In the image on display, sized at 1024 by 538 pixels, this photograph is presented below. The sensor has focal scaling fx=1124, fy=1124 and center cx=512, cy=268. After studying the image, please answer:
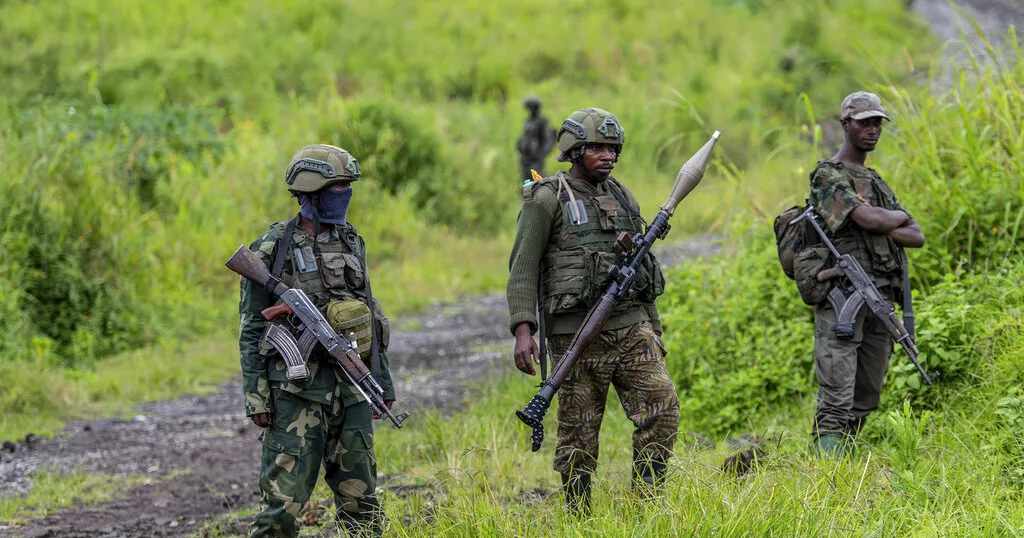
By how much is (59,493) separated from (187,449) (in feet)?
3.58

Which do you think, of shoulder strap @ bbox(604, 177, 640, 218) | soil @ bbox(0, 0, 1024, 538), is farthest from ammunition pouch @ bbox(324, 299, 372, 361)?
soil @ bbox(0, 0, 1024, 538)

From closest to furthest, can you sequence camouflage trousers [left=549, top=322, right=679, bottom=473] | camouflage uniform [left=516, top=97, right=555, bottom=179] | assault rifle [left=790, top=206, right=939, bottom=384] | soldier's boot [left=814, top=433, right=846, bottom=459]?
camouflage trousers [left=549, top=322, right=679, bottom=473], soldier's boot [left=814, top=433, right=846, bottom=459], assault rifle [left=790, top=206, right=939, bottom=384], camouflage uniform [left=516, top=97, right=555, bottom=179]

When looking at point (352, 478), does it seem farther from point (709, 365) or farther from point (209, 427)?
point (209, 427)

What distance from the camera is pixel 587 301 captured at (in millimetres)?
4301

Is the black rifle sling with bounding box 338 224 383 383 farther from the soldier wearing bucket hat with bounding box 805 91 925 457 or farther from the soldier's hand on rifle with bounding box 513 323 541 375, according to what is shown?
the soldier wearing bucket hat with bounding box 805 91 925 457

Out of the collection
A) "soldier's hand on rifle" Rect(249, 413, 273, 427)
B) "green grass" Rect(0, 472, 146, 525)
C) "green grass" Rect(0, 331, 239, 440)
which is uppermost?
"soldier's hand on rifle" Rect(249, 413, 273, 427)

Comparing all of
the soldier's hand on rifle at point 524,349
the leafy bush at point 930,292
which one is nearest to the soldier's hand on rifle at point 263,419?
the soldier's hand on rifle at point 524,349

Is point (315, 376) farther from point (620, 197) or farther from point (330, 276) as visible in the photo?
point (620, 197)

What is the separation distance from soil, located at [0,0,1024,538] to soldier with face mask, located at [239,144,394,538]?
1200 mm

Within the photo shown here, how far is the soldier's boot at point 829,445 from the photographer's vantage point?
15.2 ft

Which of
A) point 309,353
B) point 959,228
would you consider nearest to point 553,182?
point 309,353

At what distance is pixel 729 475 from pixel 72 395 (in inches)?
211

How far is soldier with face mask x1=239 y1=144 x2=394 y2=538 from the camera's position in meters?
4.05

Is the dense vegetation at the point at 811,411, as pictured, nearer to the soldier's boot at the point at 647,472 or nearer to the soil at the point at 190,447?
the soldier's boot at the point at 647,472
